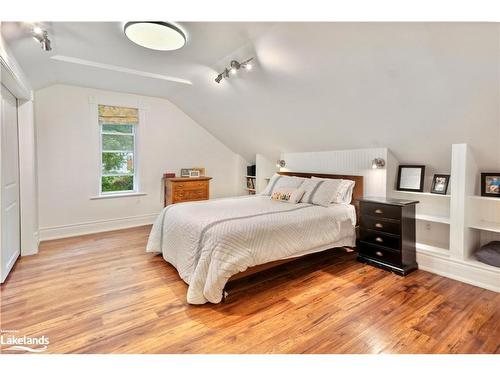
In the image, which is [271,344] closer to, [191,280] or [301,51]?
[191,280]

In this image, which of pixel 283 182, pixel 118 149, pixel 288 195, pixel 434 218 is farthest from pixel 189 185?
pixel 434 218

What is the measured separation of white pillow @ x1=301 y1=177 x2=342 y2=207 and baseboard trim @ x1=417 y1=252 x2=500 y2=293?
1121 mm

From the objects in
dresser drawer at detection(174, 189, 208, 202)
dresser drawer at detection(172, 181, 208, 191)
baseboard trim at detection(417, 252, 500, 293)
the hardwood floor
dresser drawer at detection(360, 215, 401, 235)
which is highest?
dresser drawer at detection(172, 181, 208, 191)

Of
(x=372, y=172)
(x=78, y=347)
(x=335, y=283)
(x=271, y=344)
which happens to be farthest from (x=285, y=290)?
(x=372, y=172)

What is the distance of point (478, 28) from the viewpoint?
1.65 m

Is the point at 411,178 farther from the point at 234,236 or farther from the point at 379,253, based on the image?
the point at 234,236

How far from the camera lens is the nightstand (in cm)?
267

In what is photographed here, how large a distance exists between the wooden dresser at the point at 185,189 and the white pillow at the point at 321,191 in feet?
7.06

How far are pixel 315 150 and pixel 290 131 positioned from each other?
527 mm

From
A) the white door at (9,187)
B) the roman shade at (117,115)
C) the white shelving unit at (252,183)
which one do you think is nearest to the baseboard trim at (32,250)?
the white door at (9,187)

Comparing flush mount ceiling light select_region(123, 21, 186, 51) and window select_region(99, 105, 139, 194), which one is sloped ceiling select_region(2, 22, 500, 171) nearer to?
flush mount ceiling light select_region(123, 21, 186, 51)

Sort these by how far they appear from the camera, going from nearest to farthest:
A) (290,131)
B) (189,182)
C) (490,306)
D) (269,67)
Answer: (490,306) < (269,67) < (290,131) < (189,182)

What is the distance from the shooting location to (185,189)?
4.69m
